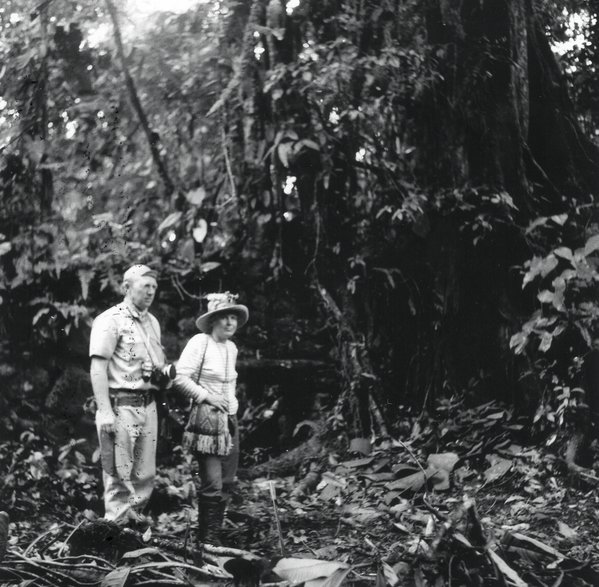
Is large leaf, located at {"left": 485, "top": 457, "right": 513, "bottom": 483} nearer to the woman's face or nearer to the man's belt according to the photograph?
the woman's face

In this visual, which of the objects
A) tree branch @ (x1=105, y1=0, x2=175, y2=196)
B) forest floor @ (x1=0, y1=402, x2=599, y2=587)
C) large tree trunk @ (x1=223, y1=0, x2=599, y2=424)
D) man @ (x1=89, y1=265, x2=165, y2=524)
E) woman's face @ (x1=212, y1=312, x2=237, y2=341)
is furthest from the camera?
tree branch @ (x1=105, y1=0, x2=175, y2=196)

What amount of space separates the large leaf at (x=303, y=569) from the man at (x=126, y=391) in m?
2.26

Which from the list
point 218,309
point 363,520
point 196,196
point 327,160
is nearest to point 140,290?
point 218,309

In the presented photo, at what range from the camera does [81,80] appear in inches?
267

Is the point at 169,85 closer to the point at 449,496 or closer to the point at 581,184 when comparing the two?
the point at 581,184

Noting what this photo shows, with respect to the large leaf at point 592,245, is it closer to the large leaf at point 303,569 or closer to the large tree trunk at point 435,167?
the large tree trunk at point 435,167

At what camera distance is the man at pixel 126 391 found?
4.60m

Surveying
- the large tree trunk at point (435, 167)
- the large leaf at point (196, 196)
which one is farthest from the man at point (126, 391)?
the large tree trunk at point (435, 167)

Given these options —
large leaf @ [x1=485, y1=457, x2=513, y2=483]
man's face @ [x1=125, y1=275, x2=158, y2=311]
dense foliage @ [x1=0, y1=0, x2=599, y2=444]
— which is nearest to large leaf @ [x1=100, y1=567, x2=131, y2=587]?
man's face @ [x1=125, y1=275, x2=158, y2=311]

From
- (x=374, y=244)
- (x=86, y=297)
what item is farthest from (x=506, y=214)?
(x=86, y=297)

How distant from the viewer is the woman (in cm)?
471

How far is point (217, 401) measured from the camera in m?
4.75

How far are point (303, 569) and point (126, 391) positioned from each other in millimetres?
2510

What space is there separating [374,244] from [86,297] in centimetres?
300
